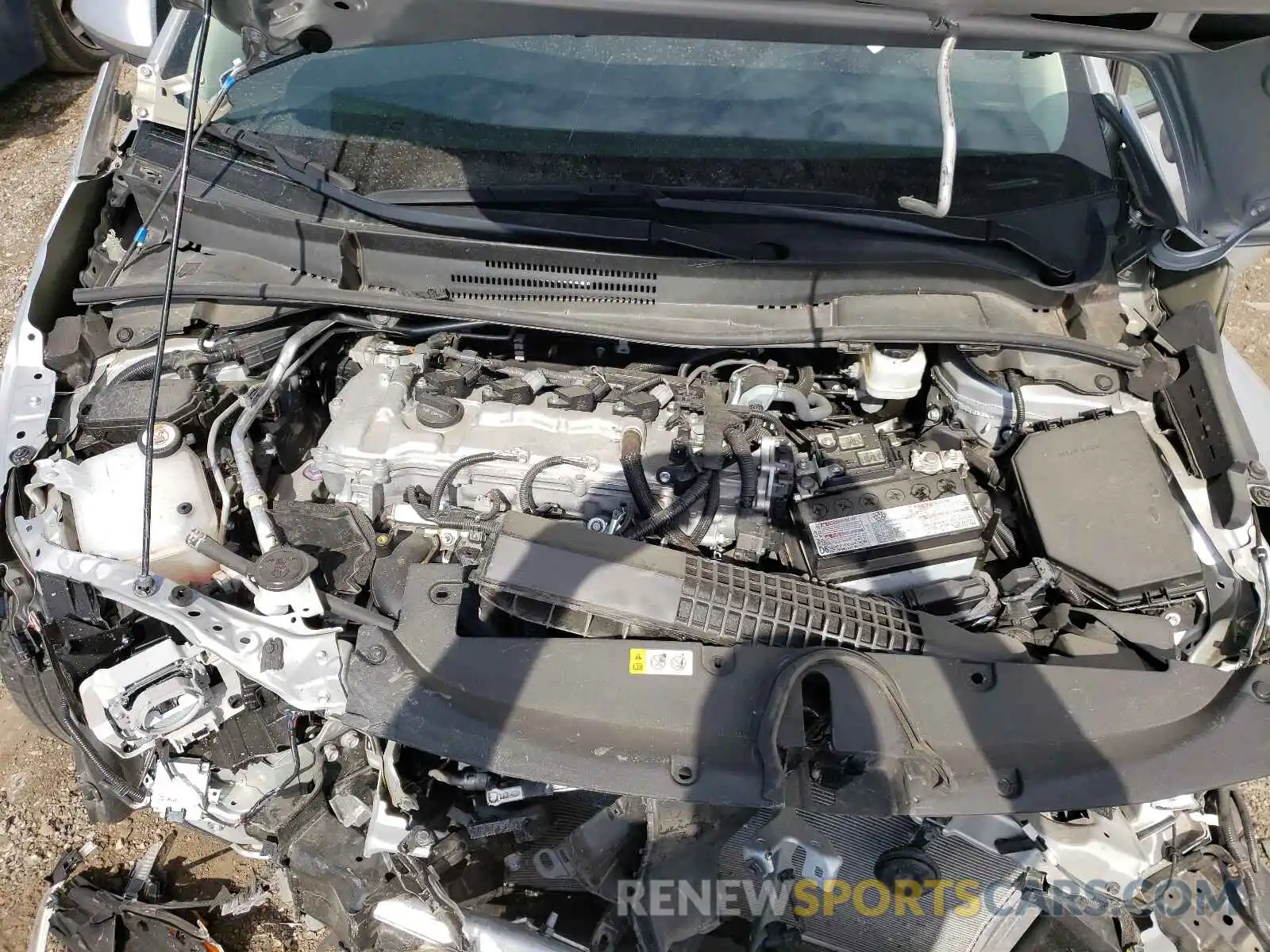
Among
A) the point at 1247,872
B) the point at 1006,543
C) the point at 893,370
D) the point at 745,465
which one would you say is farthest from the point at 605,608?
the point at 1247,872

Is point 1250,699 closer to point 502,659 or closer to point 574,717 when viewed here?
point 574,717

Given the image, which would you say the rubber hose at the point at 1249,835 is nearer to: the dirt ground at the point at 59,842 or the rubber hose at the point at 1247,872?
the rubber hose at the point at 1247,872

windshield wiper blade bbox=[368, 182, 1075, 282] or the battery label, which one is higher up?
windshield wiper blade bbox=[368, 182, 1075, 282]

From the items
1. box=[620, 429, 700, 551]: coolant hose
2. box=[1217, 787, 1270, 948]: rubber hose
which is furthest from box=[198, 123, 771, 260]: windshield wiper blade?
box=[1217, 787, 1270, 948]: rubber hose

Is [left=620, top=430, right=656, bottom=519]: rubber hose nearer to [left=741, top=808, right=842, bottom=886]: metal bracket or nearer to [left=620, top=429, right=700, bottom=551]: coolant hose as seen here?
[left=620, top=429, right=700, bottom=551]: coolant hose

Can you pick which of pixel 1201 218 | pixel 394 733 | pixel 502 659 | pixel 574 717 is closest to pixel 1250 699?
pixel 1201 218

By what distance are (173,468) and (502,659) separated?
1056 millimetres

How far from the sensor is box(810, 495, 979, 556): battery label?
224 centimetres

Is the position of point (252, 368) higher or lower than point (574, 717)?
higher

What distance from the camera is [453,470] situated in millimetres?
2318

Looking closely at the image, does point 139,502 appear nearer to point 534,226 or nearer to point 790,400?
point 534,226

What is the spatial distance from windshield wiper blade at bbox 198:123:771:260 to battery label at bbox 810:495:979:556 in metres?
0.75

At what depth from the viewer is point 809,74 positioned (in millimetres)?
2402

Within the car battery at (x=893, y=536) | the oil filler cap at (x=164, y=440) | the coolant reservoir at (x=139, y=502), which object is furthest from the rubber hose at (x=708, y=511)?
the oil filler cap at (x=164, y=440)
